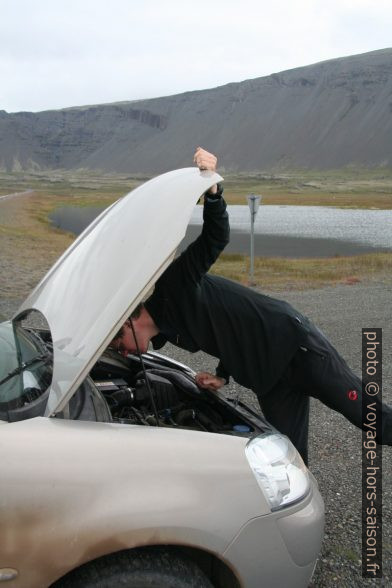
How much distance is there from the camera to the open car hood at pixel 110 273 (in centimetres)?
206

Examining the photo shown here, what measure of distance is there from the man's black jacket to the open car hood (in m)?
0.42

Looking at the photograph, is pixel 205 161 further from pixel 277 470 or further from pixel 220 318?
pixel 277 470

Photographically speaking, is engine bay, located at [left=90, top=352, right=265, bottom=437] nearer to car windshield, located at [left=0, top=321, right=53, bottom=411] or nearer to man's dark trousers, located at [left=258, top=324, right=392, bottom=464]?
man's dark trousers, located at [left=258, top=324, right=392, bottom=464]

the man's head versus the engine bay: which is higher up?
the man's head

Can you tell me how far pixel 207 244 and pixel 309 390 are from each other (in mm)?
968

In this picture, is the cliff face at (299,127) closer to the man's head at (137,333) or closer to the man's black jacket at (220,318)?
the man's black jacket at (220,318)

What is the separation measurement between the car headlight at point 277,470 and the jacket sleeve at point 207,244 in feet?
2.99

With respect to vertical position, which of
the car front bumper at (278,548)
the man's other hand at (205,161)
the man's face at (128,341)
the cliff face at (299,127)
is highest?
the cliff face at (299,127)

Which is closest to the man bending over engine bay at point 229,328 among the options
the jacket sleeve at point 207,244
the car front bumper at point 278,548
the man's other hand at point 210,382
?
the jacket sleeve at point 207,244

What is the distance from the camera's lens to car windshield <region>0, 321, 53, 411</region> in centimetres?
225

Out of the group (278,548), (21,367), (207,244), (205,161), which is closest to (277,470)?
(278,548)

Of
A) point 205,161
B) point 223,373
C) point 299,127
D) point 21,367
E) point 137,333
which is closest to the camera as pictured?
point 21,367

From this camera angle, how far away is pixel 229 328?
2.93 m

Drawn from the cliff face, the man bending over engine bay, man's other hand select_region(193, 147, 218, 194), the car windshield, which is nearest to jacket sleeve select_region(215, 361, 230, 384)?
the man bending over engine bay
